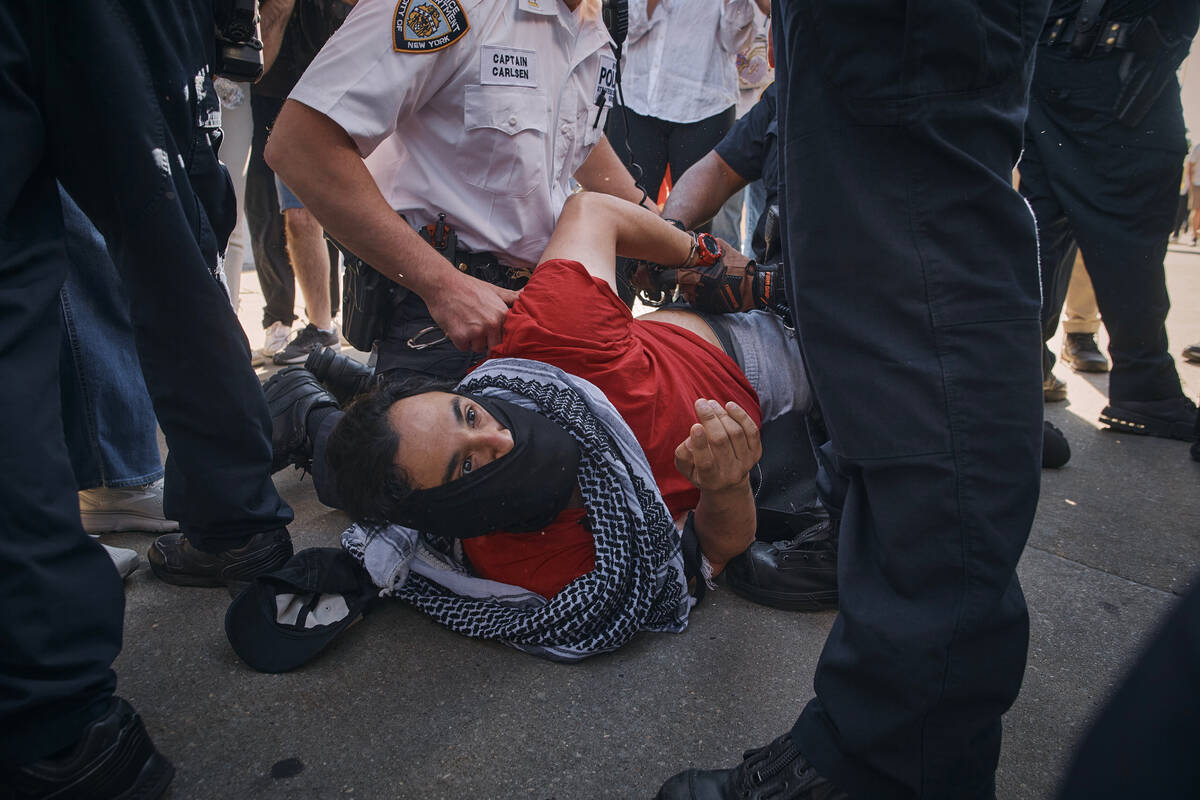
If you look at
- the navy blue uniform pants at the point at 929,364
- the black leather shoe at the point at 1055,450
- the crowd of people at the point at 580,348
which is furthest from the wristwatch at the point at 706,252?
the black leather shoe at the point at 1055,450

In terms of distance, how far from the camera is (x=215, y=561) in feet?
→ 5.36

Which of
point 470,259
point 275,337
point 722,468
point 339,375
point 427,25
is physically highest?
point 427,25

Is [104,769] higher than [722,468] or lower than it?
lower

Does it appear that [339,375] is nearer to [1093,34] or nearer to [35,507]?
[35,507]

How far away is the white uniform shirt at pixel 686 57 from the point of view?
3.40 meters

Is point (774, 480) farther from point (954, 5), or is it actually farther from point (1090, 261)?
point (1090, 261)

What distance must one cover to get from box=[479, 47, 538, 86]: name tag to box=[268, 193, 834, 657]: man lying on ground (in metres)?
0.37

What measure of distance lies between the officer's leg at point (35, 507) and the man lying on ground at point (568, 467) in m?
0.51

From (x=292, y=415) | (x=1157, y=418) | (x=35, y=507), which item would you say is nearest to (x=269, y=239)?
(x=292, y=415)

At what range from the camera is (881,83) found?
0.83m

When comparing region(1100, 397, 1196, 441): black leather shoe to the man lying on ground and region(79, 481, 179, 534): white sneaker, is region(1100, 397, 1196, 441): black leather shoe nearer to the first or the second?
the man lying on ground

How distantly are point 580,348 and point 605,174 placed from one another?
89 cm

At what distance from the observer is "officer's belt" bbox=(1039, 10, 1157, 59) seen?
7.45 ft

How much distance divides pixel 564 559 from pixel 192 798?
718 millimetres
